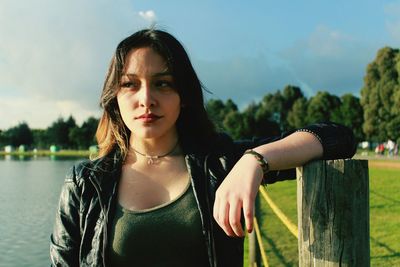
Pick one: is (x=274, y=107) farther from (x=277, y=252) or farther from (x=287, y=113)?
(x=277, y=252)

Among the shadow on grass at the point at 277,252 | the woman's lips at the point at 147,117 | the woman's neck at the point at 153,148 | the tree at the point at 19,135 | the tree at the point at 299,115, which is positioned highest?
the woman's lips at the point at 147,117

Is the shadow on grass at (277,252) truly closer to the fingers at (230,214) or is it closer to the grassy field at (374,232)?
the grassy field at (374,232)

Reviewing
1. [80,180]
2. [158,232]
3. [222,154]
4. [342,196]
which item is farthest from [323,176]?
[80,180]

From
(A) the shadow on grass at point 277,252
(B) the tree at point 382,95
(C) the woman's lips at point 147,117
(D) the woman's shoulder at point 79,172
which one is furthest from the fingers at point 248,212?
(B) the tree at point 382,95

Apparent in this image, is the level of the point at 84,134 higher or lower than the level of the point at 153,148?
lower

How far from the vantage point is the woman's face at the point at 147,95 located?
208 cm

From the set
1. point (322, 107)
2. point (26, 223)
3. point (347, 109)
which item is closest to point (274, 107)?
point (322, 107)

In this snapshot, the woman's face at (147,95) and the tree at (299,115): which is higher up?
the woman's face at (147,95)

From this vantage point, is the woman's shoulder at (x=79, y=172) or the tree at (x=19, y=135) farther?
the tree at (x=19, y=135)

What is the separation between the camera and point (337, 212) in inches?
66.9

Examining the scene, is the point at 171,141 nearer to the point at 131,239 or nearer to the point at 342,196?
the point at 131,239

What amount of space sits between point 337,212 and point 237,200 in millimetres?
385

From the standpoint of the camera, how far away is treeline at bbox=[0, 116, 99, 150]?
93.9 m

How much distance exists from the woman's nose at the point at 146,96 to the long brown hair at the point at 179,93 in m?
0.14
